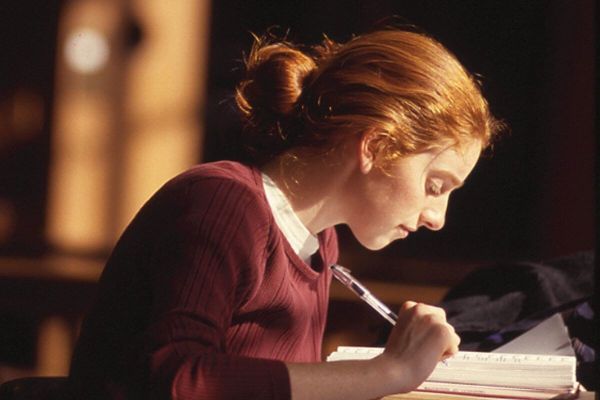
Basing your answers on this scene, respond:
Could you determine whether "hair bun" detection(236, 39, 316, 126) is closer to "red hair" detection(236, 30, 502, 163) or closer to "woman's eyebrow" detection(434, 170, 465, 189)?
"red hair" detection(236, 30, 502, 163)

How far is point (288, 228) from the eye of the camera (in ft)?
4.18

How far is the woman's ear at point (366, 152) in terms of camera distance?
123 cm

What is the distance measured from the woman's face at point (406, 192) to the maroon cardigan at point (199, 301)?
12cm

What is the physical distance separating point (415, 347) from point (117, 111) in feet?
8.10

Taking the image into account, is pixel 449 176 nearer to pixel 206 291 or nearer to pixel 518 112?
pixel 206 291

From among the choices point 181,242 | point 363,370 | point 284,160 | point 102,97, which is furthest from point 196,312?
point 102,97

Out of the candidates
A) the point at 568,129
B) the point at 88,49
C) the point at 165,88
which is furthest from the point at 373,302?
the point at 88,49

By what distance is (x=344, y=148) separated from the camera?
4.15 ft

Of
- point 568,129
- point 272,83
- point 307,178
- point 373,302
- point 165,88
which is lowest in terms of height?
point 165,88

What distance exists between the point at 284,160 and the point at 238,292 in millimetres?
255

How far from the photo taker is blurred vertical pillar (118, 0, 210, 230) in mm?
3287

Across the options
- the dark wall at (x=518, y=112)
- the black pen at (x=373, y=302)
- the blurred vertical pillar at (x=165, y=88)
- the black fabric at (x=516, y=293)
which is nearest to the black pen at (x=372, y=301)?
the black pen at (x=373, y=302)

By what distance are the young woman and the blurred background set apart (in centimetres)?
170

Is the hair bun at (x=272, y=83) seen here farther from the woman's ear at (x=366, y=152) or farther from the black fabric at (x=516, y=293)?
Answer: the black fabric at (x=516, y=293)
